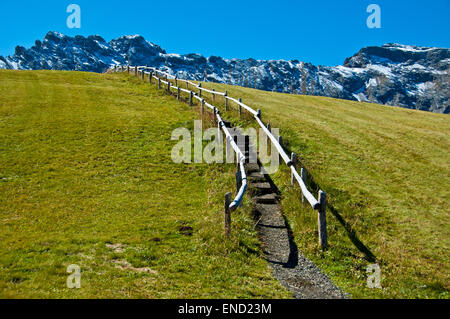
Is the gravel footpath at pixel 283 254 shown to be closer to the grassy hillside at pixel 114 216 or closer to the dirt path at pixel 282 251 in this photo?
the dirt path at pixel 282 251

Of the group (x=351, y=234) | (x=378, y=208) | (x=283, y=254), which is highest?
(x=378, y=208)

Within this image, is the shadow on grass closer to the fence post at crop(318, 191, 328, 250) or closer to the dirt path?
the fence post at crop(318, 191, 328, 250)

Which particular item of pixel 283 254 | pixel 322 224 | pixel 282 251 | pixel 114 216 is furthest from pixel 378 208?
pixel 114 216

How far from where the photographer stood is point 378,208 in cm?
1282

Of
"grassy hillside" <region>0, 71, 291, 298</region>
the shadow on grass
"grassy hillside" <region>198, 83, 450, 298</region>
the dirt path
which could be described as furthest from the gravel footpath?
the shadow on grass

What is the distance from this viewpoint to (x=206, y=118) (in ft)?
74.9

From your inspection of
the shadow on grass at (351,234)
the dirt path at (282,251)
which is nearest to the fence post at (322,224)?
the dirt path at (282,251)

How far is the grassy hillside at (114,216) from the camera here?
7887mm

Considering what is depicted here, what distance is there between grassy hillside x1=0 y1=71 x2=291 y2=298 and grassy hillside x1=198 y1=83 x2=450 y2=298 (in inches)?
89.2

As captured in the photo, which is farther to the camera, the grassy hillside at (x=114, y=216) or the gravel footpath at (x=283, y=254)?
the gravel footpath at (x=283, y=254)

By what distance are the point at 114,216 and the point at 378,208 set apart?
10268mm

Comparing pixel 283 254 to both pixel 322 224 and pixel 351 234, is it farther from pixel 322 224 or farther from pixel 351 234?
pixel 351 234

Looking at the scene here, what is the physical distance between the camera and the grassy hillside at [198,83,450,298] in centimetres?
909

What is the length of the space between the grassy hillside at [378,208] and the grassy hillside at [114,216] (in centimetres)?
227
